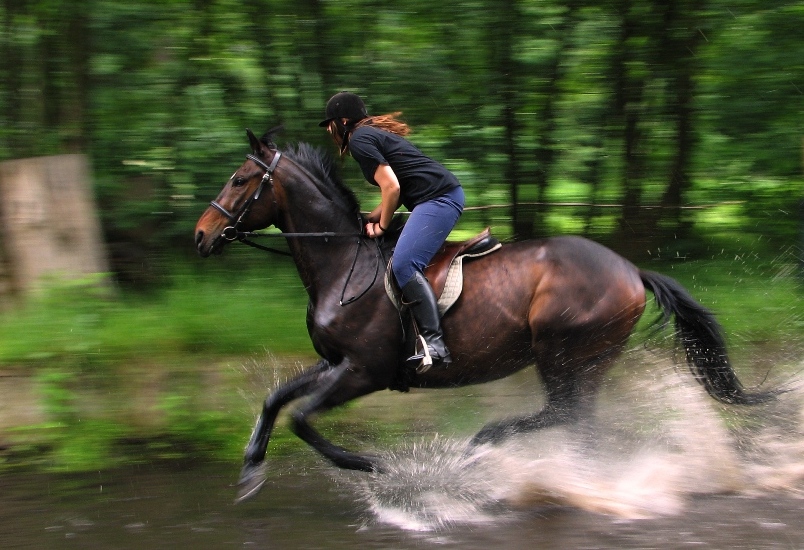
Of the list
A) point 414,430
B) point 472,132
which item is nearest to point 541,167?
point 472,132

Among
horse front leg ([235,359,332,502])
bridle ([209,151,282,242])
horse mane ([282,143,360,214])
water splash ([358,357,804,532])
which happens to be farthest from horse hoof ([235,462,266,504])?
horse mane ([282,143,360,214])

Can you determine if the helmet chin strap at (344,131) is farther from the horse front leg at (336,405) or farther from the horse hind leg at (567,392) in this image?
the horse hind leg at (567,392)

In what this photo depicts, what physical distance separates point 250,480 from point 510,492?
1621 millimetres

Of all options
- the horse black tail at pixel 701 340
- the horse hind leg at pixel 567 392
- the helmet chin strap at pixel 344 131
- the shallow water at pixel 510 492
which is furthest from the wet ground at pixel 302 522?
the helmet chin strap at pixel 344 131

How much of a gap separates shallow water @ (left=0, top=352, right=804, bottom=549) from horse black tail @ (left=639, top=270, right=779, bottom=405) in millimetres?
206

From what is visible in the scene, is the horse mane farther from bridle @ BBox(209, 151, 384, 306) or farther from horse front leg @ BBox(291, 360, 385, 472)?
horse front leg @ BBox(291, 360, 385, 472)

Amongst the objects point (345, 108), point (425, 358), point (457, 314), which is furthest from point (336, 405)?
point (345, 108)

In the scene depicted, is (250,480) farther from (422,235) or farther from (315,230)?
(422,235)

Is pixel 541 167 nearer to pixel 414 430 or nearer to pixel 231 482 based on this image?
pixel 414 430

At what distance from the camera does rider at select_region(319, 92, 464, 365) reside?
5395 mm

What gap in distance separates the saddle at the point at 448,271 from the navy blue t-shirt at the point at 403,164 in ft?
1.24

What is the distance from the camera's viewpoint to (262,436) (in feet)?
18.1

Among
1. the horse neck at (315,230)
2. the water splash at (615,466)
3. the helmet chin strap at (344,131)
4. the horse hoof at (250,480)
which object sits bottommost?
the water splash at (615,466)

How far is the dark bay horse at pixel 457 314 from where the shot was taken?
550 centimetres
